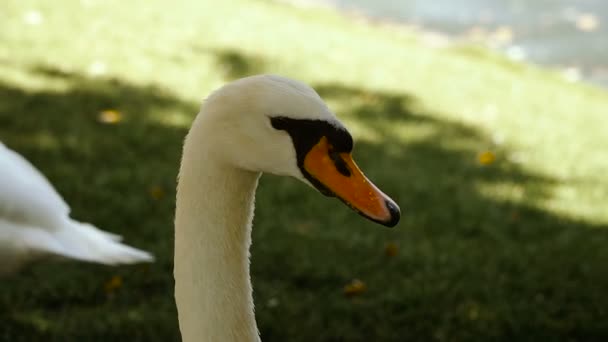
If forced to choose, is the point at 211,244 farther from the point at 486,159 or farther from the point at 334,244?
the point at 486,159

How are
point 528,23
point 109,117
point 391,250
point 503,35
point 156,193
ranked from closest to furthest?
point 391,250 → point 156,193 → point 109,117 → point 503,35 → point 528,23

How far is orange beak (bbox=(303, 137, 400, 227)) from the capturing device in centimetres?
161

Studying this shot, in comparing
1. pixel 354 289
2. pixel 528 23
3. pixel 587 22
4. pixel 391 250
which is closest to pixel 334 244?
pixel 391 250

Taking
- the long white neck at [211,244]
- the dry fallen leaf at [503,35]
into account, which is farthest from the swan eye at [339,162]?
the dry fallen leaf at [503,35]

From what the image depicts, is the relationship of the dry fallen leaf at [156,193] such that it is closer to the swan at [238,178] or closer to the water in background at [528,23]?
the swan at [238,178]

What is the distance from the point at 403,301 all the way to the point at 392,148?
1.71 m

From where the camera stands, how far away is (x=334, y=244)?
4.01m

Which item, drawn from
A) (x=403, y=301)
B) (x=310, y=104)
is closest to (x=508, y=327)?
(x=403, y=301)

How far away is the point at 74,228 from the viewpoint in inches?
122

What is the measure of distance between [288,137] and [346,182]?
5.5 inches

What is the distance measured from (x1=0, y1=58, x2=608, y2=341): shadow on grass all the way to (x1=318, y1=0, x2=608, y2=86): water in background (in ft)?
7.73

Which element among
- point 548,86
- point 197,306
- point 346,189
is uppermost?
point 346,189

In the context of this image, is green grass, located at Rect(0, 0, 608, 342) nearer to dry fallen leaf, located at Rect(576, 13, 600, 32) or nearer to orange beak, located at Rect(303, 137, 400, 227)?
dry fallen leaf, located at Rect(576, 13, 600, 32)

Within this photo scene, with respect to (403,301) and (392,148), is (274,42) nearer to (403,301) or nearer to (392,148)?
(392,148)
